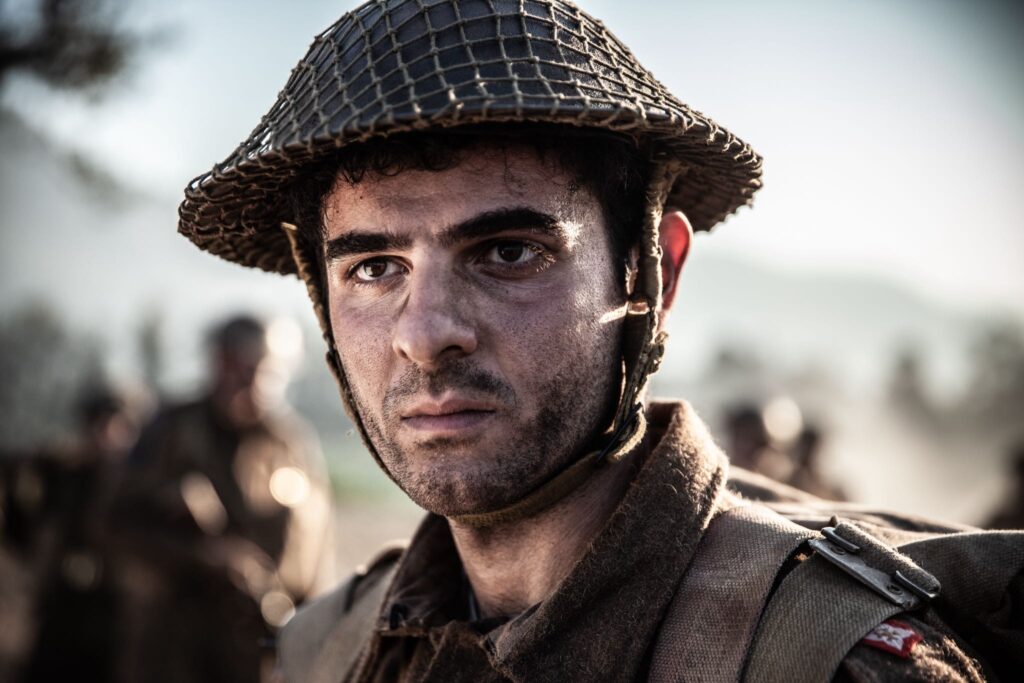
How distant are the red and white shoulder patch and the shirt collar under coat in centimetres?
40

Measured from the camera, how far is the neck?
2105 millimetres

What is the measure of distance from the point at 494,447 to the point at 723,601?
0.54 m

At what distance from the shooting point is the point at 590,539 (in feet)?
6.98

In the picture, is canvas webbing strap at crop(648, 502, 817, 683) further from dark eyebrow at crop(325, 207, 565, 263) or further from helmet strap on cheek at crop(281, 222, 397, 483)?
helmet strap on cheek at crop(281, 222, 397, 483)

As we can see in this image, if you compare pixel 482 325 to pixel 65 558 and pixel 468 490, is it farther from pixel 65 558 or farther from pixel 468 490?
pixel 65 558

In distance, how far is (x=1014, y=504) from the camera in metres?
5.91

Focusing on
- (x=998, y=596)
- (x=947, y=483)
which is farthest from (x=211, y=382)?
(x=947, y=483)

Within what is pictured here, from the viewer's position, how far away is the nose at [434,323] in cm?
188

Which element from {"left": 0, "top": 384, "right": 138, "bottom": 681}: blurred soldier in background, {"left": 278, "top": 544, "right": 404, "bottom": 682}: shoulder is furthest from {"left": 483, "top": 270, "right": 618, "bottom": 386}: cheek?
{"left": 0, "top": 384, "right": 138, "bottom": 681}: blurred soldier in background

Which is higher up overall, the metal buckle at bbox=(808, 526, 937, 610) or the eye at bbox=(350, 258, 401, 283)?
the eye at bbox=(350, 258, 401, 283)

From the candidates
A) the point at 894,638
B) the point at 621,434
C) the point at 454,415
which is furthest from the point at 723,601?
the point at 454,415

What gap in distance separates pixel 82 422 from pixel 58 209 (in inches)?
386

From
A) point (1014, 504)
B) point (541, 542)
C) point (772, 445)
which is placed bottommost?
point (1014, 504)

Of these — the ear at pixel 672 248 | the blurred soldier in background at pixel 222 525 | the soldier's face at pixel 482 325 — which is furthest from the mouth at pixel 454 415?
the blurred soldier in background at pixel 222 525
